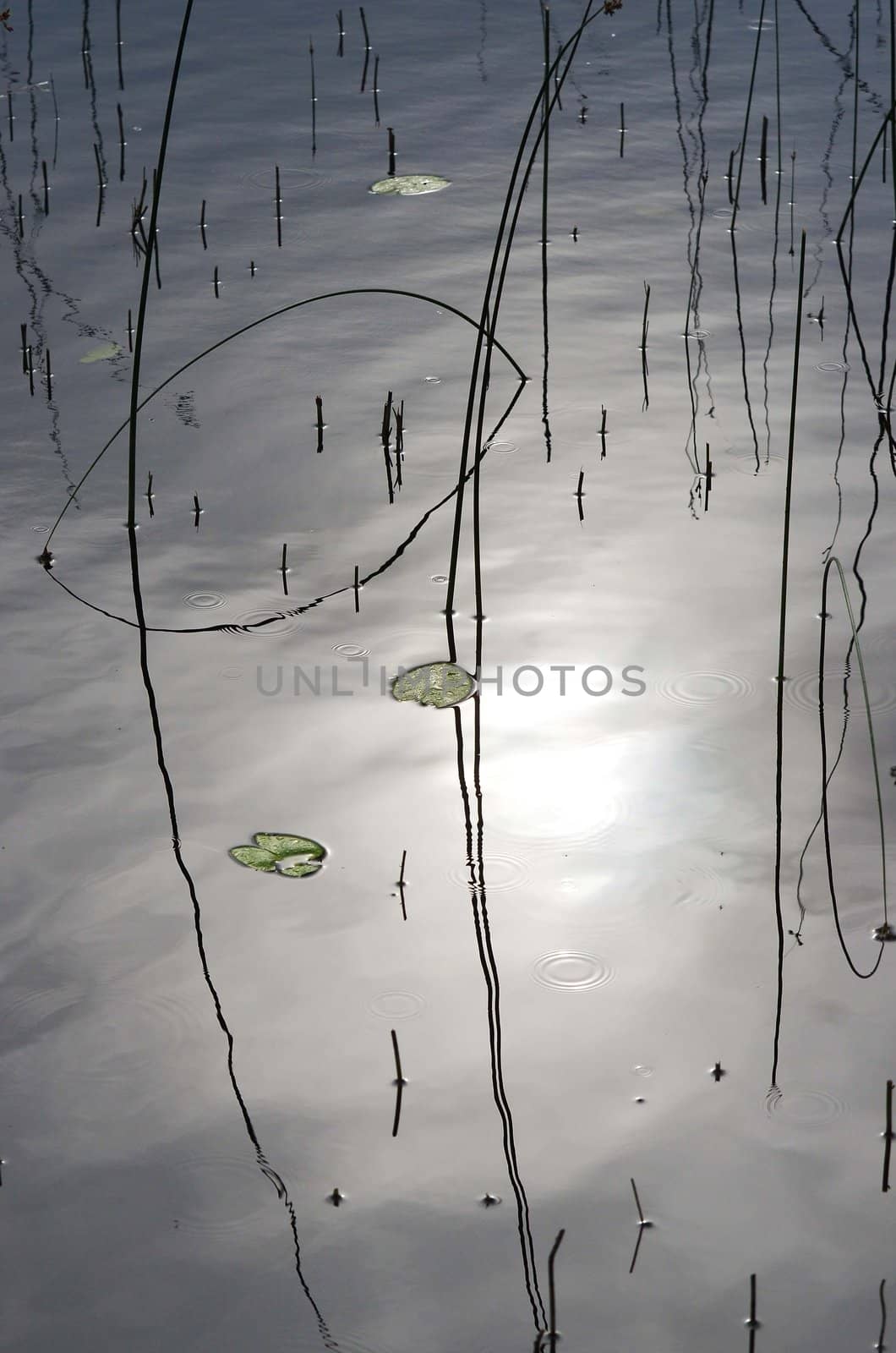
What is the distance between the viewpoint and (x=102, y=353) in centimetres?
303

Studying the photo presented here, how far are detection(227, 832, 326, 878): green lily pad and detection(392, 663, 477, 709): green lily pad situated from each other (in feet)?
1.04

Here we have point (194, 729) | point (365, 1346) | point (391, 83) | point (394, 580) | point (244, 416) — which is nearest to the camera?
point (365, 1346)

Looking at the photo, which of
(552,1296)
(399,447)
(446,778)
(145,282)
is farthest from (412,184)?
(552,1296)

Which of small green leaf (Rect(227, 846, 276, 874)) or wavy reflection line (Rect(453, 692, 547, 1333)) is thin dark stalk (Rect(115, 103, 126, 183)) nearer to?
wavy reflection line (Rect(453, 692, 547, 1333))

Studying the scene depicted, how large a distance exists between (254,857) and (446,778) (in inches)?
10.8

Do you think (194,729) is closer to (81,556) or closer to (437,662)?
(437,662)

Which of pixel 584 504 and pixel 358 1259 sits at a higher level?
pixel 584 504

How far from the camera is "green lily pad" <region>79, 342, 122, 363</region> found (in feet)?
9.87

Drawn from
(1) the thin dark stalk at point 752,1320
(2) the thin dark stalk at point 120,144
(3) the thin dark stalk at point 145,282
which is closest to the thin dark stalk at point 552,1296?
(1) the thin dark stalk at point 752,1320

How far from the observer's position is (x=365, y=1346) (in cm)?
127

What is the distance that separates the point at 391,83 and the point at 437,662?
2975mm

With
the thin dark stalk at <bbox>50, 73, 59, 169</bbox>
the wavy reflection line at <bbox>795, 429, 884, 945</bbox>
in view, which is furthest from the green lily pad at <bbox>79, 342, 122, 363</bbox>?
the wavy reflection line at <bbox>795, 429, 884, 945</bbox>

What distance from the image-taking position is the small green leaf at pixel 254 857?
1775mm

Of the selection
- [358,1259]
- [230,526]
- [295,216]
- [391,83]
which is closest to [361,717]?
[230,526]
